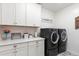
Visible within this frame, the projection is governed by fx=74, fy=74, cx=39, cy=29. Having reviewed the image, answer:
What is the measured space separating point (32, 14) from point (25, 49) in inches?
49.1

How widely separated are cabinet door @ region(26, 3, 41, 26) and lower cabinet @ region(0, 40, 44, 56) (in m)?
0.72

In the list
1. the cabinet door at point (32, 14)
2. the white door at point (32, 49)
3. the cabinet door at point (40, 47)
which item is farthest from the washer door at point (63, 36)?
the white door at point (32, 49)

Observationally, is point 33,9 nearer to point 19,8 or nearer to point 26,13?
point 26,13

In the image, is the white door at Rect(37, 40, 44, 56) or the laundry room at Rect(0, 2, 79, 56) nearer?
the laundry room at Rect(0, 2, 79, 56)

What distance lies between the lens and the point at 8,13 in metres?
2.04

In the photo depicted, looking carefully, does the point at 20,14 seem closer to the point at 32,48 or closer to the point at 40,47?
the point at 32,48

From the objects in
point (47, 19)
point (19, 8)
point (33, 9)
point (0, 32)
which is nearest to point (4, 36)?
point (0, 32)

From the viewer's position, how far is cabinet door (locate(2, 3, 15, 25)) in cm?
196

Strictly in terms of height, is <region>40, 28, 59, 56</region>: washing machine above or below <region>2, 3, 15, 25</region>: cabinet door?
below

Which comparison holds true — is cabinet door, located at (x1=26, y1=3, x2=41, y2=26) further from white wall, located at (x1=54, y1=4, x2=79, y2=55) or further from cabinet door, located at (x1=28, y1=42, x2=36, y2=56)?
white wall, located at (x1=54, y1=4, x2=79, y2=55)

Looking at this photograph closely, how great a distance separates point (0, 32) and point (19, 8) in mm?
909

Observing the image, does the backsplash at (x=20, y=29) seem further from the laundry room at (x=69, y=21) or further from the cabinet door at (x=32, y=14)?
the laundry room at (x=69, y=21)

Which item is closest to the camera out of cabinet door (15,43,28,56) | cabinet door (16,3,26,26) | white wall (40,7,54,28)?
cabinet door (15,43,28,56)

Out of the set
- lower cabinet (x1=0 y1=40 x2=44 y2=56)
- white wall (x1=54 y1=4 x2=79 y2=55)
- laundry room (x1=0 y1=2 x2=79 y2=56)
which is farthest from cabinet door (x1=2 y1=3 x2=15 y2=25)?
white wall (x1=54 y1=4 x2=79 y2=55)
